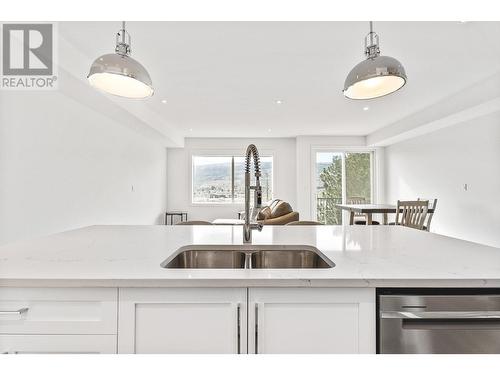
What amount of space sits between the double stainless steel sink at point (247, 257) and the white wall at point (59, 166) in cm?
208

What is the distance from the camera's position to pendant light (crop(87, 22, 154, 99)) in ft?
4.64

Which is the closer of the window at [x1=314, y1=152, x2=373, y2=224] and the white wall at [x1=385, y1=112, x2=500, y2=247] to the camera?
the white wall at [x1=385, y1=112, x2=500, y2=247]

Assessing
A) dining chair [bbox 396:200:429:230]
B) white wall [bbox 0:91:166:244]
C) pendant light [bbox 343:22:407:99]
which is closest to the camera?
pendant light [bbox 343:22:407:99]

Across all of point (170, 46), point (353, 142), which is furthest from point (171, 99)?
point (353, 142)

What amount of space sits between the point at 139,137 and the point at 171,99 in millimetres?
1528

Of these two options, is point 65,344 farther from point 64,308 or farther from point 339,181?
point 339,181

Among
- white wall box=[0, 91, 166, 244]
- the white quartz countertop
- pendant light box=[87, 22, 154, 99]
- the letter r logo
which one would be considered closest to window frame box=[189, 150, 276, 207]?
white wall box=[0, 91, 166, 244]

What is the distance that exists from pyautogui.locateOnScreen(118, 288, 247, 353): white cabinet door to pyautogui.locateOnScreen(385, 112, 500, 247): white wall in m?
4.62

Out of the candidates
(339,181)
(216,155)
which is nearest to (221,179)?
(216,155)

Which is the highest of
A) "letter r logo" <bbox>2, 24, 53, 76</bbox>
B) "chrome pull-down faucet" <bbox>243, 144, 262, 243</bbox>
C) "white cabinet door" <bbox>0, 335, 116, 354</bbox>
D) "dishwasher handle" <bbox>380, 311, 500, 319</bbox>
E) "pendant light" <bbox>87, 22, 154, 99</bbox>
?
"letter r logo" <bbox>2, 24, 53, 76</bbox>

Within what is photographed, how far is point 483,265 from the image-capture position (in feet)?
3.23

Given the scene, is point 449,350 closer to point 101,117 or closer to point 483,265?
point 483,265

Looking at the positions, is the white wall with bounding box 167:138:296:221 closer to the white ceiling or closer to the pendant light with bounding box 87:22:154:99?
the white ceiling

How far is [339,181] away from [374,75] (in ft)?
Answer: 19.7
